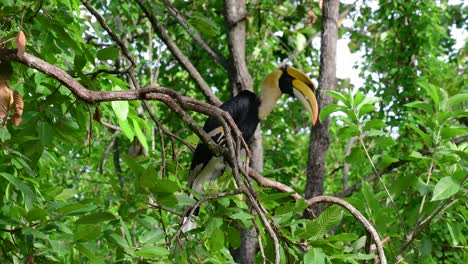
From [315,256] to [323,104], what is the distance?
3178mm

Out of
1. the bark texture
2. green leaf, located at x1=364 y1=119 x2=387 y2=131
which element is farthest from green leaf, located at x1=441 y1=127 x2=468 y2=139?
the bark texture

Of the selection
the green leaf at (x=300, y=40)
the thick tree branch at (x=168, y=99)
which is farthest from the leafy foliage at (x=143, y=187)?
the green leaf at (x=300, y=40)

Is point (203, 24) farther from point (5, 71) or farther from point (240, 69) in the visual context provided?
point (240, 69)

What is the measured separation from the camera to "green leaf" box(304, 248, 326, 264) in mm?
1996

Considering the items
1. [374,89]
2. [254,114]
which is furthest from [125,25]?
[254,114]

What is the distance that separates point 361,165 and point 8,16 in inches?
200

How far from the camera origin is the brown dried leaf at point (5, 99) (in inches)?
74.2

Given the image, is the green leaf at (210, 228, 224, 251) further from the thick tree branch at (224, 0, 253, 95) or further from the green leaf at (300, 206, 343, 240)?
the thick tree branch at (224, 0, 253, 95)

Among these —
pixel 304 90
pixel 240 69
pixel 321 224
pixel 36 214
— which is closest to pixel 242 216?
pixel 321 224

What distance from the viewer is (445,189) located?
248 cm

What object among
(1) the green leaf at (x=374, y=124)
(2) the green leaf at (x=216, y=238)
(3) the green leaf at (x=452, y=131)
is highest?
(1) the green leaf at (x=374, y=124)

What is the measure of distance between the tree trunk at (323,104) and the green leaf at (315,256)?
312 centimetres

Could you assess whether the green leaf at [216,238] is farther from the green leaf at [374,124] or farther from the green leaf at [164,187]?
the green leaf at [374,124]

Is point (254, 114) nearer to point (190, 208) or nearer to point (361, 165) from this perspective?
point (361, 165)
